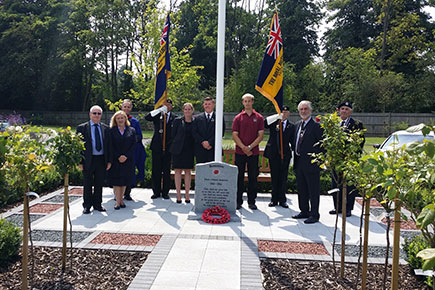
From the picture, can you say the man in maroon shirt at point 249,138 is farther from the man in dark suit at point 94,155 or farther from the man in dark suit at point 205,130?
the man in dark suit at point 94,155

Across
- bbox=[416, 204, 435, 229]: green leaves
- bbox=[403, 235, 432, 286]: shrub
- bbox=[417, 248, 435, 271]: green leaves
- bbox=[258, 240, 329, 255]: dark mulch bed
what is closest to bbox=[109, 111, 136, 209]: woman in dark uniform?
bbox=[258, 240, 329, 255]: dark mulch bed

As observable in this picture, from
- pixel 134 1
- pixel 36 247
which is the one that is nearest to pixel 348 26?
pixel 134 1

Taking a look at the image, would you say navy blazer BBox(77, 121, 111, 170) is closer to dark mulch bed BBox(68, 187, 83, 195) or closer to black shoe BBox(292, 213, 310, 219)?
dark mulch bed BBox(68, 187, 83, 195)

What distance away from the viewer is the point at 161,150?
8.34m

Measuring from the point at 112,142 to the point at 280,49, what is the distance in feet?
12.9

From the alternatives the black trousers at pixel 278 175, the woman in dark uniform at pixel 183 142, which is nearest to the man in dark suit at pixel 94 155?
the woman in dark uniform at pixel 183 142

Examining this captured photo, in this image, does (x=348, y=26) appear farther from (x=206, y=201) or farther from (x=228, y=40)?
(x=206, y=201)

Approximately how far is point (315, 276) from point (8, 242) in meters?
3.85

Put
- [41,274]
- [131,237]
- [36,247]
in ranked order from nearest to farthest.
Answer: [41,274] < [36,247] < [131,237]

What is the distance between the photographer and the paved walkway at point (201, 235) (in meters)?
4.36

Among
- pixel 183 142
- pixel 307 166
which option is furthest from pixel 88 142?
pixel 307 166

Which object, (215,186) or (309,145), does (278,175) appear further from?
(215,186)

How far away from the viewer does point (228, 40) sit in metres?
36.8

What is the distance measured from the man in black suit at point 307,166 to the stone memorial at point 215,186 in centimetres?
123
